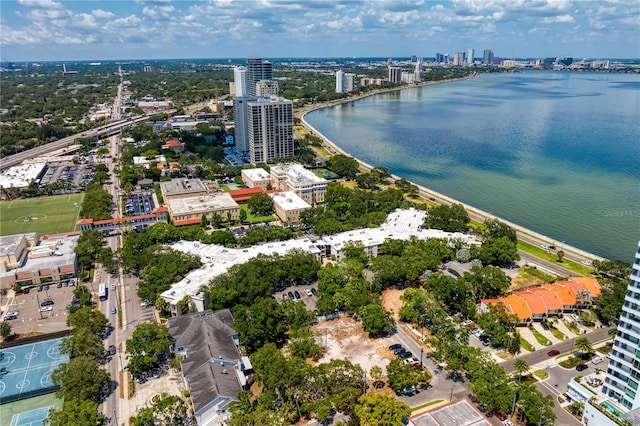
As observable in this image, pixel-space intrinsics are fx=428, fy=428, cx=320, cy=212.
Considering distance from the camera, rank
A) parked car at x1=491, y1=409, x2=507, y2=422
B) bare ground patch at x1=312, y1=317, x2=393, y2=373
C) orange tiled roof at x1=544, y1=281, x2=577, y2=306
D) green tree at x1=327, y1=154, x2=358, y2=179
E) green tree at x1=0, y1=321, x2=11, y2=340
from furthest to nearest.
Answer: green tree at x1=327, y1=154, x2=358, y2=179
orange tiled roof at x1=544, y1=281, x2=577, y2=306
green tree at x1=0, y1=321, x2=11, y2=340
bare ground patch at x1=312, y1=317, x2=393, y2=373
parked car at x1=491, y1=409, x2=507, y2=422

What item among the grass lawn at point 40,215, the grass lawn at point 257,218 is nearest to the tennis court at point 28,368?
the grass lawn at point 40,215

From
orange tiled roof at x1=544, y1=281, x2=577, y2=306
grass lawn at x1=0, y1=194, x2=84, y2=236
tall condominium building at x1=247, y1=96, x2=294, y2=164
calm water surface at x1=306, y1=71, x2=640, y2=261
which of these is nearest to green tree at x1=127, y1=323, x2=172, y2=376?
orange tiled roof at x1=544, y1=281, x2=577, y2=306

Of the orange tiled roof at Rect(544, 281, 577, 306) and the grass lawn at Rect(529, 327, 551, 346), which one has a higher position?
the orange tiled roof at Rect(544, 281, 577, 306)

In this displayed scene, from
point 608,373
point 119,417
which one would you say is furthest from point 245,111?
point 608,373

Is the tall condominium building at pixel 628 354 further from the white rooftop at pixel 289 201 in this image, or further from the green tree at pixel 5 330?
the green tree at pixel 5 330

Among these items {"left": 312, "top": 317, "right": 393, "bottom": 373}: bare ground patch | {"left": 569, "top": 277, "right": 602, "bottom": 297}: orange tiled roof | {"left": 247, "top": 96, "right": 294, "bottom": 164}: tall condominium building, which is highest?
{"left": 247, "top": 96, "right": 294, "bottom": 164}: tall condominium building

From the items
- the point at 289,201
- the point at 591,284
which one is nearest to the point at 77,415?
the point at 289,201

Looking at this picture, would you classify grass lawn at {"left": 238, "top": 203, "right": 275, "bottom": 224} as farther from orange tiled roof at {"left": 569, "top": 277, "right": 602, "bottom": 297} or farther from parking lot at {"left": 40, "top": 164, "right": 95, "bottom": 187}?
orange tiled roof at {"left": 569, "top": 277, "right": 602, "bottom": 297}
